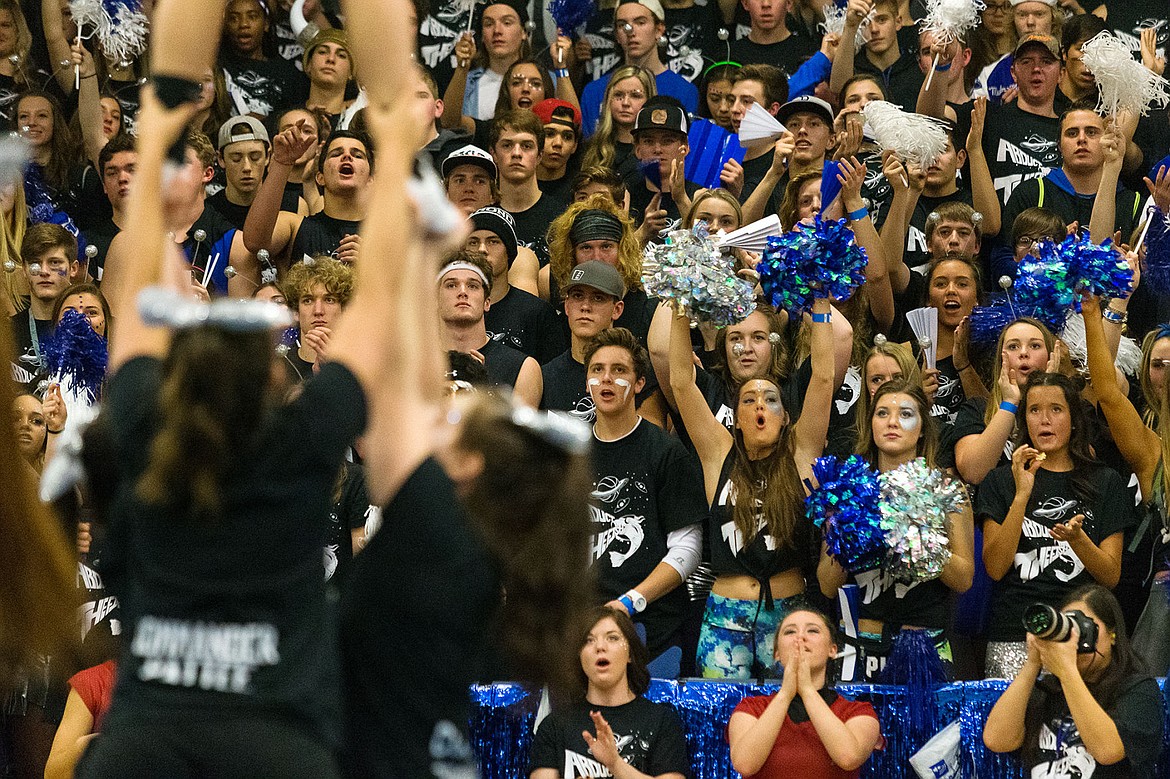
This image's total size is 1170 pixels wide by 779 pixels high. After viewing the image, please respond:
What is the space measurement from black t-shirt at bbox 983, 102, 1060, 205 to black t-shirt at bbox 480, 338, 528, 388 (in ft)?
8.91

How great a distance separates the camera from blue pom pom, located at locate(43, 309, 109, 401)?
20.1 feet

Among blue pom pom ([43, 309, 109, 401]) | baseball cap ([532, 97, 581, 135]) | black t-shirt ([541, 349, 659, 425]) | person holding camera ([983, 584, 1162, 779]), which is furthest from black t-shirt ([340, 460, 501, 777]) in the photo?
baseball cap ([532, 97, 581, 135])

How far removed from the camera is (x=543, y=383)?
21.3 feet

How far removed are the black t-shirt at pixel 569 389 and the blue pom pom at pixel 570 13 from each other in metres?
3.06

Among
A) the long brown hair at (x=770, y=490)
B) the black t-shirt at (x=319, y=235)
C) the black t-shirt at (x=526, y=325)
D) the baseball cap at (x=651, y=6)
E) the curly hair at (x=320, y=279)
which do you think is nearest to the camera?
the long brown hair at (x=770, y=490)

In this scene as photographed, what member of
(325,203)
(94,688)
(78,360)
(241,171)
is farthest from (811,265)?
(241,171)

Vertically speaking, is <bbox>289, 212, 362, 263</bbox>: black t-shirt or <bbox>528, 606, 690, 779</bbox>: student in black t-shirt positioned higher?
<bbox>289, 212, 362, 263</bbox>: black t-shirt

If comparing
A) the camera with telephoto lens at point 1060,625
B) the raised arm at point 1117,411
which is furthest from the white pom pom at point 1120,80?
the camera with telephoto lens at point 1060,625

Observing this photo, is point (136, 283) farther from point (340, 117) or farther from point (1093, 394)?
point (340, 117)

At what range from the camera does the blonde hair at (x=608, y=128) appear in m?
8.02

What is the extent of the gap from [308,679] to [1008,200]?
19.1 feet

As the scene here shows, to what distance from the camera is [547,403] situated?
6449 mm

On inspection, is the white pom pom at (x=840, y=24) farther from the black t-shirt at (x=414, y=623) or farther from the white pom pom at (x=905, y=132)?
the black t-shirt at (x=414, y=623)

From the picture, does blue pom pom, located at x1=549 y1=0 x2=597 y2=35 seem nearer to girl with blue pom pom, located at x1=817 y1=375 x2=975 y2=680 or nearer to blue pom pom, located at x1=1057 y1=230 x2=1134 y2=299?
blue pom pom, located at x1=1057 y1=230 x2=1134 y2=299
